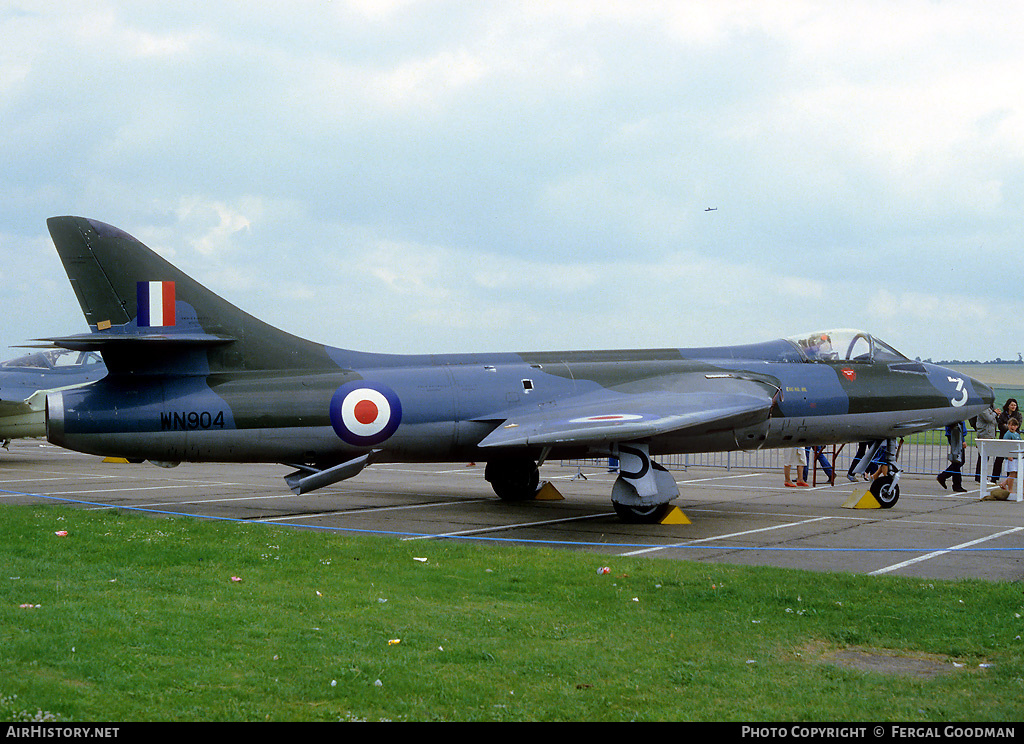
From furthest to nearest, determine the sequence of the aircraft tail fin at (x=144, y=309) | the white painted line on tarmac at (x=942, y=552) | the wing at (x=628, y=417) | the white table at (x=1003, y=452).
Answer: the white table at (x=1003, y=452), the aircraft tail fin at (x=144, y=309), the wing at (x=628, y=417), the white painted line on tarmac at (x=942, y=552)

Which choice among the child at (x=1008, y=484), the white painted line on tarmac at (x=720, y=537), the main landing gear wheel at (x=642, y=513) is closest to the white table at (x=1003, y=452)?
the child at (x=1008, y=484)

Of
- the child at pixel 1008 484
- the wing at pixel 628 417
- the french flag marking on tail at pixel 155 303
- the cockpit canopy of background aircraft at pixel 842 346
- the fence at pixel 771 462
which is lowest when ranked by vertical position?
the fence at pixel 771 462

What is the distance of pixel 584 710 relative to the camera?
16.8 ft

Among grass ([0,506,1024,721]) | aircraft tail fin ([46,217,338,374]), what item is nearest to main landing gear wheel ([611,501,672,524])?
grass ([0,506,1024,721])

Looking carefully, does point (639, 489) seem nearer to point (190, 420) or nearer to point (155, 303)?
point (190, 420)

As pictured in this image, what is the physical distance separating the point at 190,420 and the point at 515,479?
6401 mm

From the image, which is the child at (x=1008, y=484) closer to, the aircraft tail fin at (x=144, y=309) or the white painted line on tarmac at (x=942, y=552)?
the white painted line on tarmac at (x=942, y=552)

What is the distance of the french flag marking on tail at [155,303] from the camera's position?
13.5 meters

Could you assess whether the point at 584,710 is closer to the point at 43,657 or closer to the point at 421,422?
the point at 43,657

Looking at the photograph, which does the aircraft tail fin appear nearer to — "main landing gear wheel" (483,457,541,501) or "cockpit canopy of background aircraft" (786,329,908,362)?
"main landing gear wheel" (483,457,541,501)

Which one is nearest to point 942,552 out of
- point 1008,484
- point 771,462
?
point 1008,484

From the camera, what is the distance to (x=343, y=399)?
45.1ft

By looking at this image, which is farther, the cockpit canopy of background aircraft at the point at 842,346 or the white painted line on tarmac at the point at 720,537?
the cockpit canopy of background aircraft at the point at 842,346

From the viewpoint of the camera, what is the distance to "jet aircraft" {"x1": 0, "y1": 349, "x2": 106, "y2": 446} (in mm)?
23062
